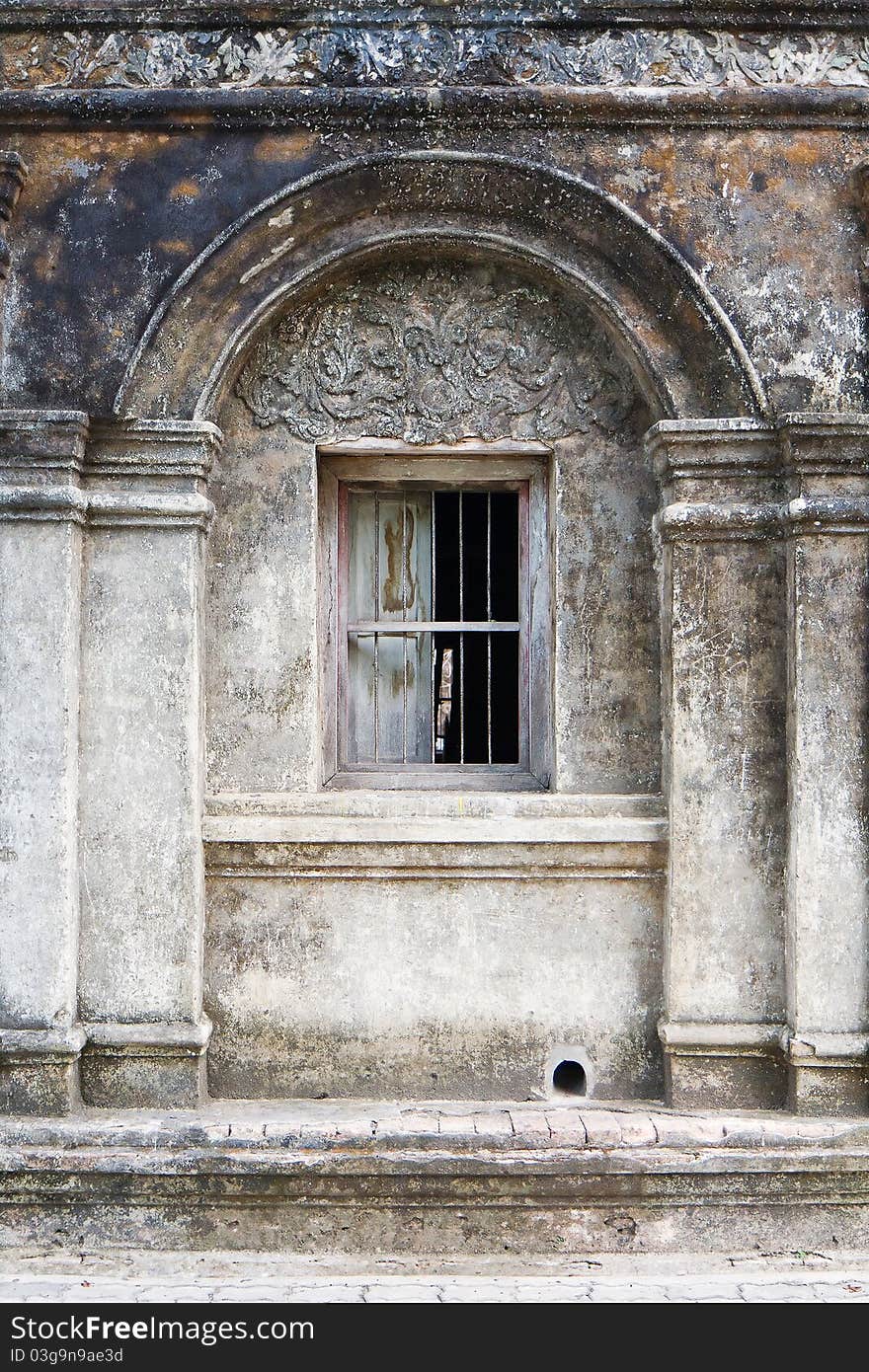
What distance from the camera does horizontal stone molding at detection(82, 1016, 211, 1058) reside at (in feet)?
15.2

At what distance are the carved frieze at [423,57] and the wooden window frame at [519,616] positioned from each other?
1.47 metres

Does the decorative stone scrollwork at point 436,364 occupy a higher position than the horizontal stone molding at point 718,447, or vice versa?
the decorative stone scrollwork at point 436,364

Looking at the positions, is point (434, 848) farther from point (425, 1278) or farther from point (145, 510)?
point (145, 510)

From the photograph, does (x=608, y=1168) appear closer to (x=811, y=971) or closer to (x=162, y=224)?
(x=811, y=971)

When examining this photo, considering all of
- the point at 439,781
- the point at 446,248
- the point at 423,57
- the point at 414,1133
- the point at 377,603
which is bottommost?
the point at 414,1133

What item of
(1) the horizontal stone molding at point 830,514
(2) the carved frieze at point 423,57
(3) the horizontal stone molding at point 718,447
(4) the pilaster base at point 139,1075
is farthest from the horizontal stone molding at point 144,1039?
(2) the carved frieze at point 423,57

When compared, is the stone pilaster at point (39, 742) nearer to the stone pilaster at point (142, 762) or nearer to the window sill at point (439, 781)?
the stone pilaster at point (142, 762)

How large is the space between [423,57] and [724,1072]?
163 inches

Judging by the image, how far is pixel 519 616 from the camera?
206 inches

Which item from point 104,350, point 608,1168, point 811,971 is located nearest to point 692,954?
point 811,971

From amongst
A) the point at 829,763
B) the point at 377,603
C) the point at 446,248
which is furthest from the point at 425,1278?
the point at 446,248

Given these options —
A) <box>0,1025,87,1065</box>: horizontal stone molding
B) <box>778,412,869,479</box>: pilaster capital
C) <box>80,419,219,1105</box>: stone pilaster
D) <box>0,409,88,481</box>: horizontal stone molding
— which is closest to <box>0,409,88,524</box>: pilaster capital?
<box>0,409,88,481</box>: horizontal stone molding

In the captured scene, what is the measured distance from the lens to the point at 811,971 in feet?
15.1

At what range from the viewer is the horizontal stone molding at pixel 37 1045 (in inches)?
178
